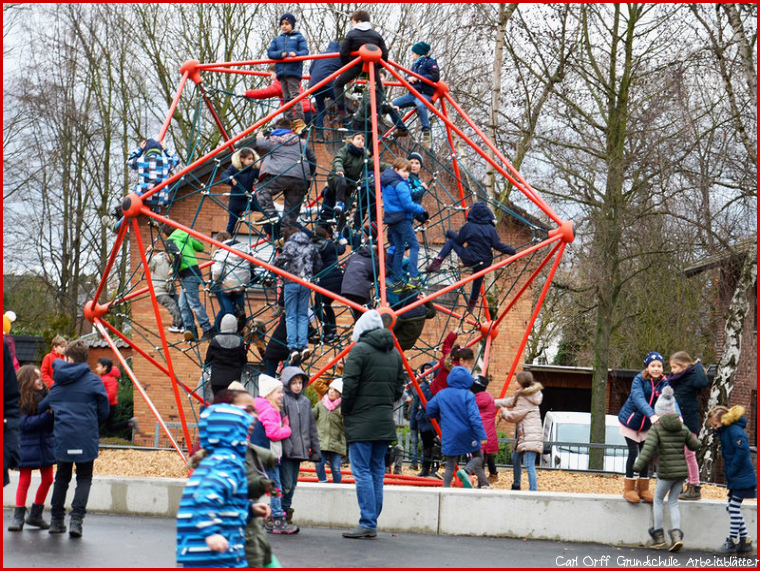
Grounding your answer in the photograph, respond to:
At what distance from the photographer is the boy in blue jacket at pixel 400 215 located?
10.5 meters

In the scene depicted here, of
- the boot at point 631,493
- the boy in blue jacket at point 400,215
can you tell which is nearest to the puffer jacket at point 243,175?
the boy in blue jacket at point 400,215

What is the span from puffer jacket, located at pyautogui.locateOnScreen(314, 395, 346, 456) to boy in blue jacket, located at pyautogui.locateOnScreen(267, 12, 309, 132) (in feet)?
10.5

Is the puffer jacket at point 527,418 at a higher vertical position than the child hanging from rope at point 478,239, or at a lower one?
lower

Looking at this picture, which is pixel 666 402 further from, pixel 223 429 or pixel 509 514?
pixel 223 429

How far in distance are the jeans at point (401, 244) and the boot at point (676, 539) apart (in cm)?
387

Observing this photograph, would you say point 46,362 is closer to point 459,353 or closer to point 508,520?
point 459,353

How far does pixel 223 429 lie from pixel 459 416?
4650mm

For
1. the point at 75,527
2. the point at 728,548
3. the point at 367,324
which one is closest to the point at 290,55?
the point at 367,324

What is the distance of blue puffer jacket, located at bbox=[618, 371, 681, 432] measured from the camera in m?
9.52

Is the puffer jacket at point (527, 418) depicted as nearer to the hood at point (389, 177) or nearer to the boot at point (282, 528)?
the hood at point (389, 177)

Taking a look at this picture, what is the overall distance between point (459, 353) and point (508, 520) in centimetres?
184

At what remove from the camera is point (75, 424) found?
801 cm

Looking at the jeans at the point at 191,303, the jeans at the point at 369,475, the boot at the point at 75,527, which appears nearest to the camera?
the boot at the point at 75,527

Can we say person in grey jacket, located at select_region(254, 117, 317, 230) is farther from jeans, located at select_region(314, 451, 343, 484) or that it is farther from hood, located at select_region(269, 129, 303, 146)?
jeans, located at select_region(314, 451, 343, 484)
